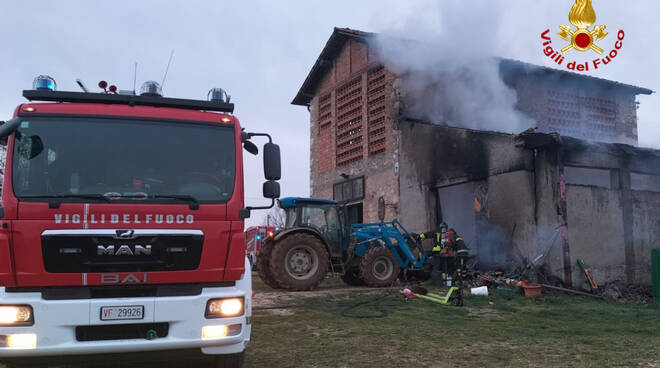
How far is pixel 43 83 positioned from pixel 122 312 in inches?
91.6

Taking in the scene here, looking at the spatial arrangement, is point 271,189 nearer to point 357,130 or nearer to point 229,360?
point 229,360

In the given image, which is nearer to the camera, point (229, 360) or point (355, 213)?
point (229, 360)

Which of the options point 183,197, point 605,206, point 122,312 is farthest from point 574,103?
point 122,312

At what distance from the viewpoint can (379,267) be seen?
12.0m

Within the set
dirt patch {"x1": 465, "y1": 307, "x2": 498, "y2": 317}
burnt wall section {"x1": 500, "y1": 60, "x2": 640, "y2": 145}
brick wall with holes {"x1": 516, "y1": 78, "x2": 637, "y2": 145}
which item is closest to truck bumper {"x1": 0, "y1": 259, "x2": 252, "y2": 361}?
dirt patch {"x1": 465, "y1": 307, "x2": 498, "y2": 317}

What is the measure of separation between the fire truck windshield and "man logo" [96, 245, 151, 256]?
386 mm

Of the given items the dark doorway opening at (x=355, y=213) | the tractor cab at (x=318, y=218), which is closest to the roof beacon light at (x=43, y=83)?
the tractor cab at (x=318, y=218)

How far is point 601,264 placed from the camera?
452 inches

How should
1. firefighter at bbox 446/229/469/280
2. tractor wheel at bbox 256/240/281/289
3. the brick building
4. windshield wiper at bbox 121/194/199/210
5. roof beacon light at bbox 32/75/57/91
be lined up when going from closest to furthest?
windshield wiper at bbox 121/194/199/210
roof beacon light at bbox 32/75/57/91
firefighter at bbox 446/229/469/280
tractor wheel at bbox 256/240/281/289
the brick building

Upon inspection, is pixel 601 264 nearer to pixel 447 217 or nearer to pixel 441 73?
pixel 447 217

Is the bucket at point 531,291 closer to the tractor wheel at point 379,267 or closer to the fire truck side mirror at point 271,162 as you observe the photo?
the tractor wheel at point 379,267

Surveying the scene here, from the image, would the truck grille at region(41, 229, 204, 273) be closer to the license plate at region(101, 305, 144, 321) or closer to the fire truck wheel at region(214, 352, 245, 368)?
the license plate at region(101, 305, 144, 321)

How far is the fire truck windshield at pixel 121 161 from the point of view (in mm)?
3889

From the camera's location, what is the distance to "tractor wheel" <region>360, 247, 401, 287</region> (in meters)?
11.7
